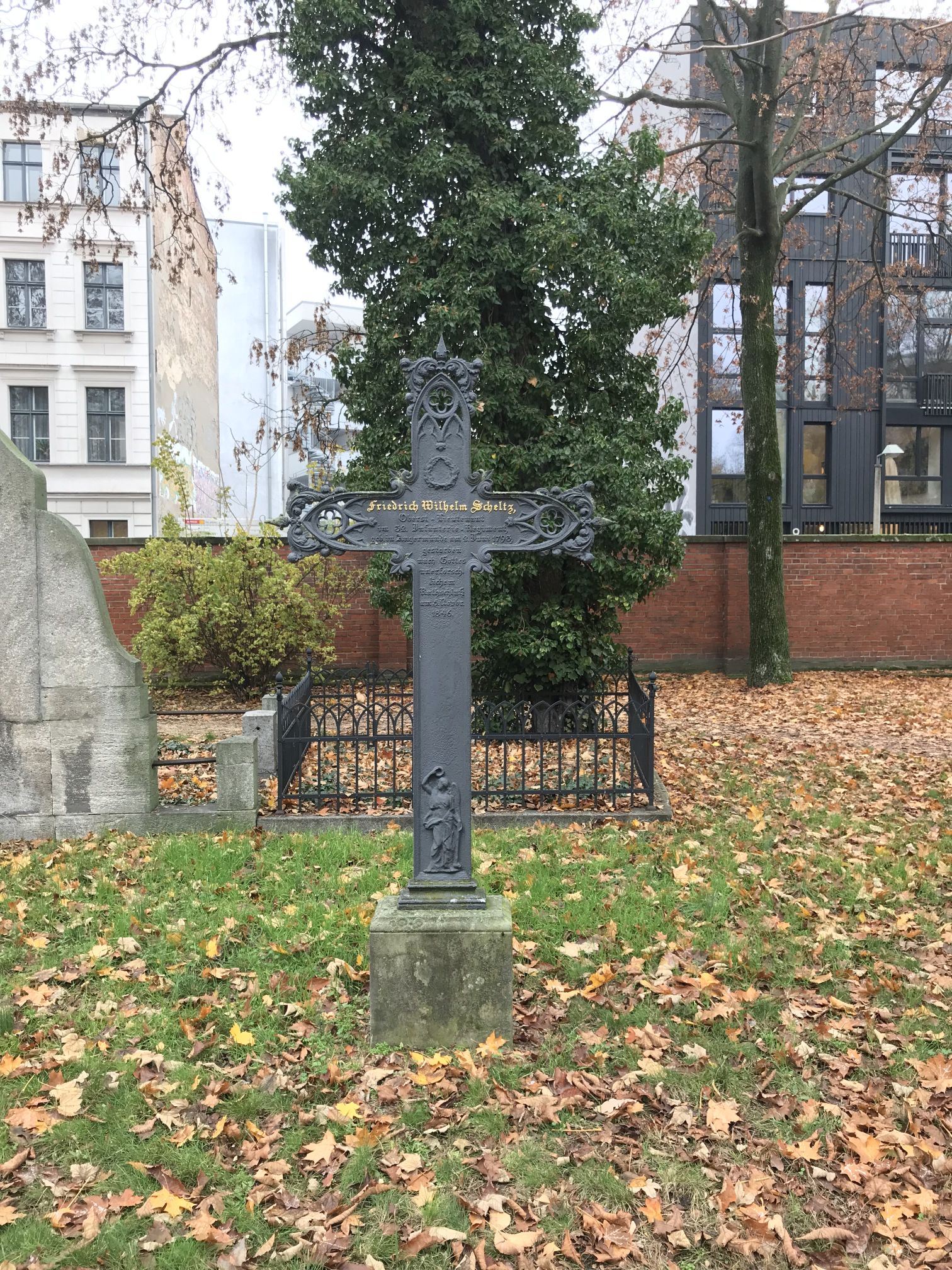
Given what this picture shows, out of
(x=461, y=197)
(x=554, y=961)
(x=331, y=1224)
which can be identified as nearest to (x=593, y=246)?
(x=461, y=197)

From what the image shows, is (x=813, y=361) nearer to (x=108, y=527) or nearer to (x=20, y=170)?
(x=108, y=527)

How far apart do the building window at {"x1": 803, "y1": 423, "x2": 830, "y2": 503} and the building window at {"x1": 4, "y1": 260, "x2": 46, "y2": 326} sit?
22089 millimetres

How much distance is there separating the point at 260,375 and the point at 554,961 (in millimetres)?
37310

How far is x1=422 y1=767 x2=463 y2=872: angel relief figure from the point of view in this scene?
4.04 meters

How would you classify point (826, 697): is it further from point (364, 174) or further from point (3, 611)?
point (3, 611)

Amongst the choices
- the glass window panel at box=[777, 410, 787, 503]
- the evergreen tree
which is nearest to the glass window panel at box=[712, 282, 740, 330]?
the glass window panel at box=[777, 410, 787, 503]

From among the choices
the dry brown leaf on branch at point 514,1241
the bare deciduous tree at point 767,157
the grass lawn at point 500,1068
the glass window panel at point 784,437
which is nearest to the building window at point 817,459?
the glass window panel at point 784,437

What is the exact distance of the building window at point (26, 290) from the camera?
28000mm

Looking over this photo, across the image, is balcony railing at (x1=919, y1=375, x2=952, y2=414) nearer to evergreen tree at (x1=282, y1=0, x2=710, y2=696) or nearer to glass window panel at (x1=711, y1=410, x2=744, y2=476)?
glass window panel at (x1=711, y1=410, x2=744, y2=476)

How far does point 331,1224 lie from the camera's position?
2924 mm

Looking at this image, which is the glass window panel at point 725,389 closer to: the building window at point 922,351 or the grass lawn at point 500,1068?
the building window at point 922,351

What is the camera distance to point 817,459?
25391 mm

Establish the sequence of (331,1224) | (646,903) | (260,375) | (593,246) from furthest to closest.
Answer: (260,375)
(593,246)
(646,903)
(331,1224)

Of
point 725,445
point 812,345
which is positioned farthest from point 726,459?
point 812,345
